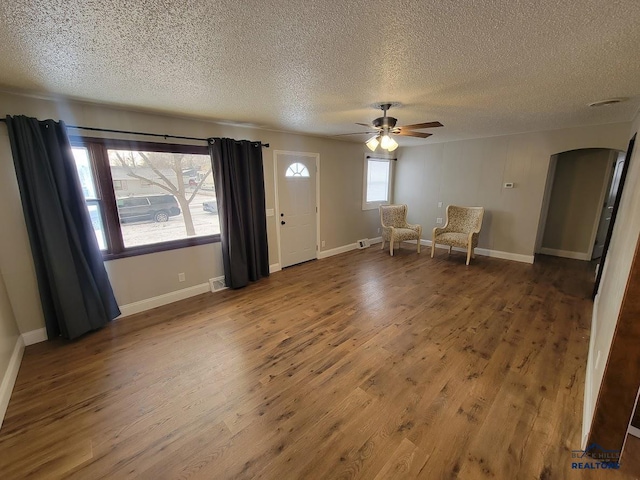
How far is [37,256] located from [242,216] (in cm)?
213

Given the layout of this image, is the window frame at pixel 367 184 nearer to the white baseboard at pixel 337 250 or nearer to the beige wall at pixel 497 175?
the beige wall at pixel 497 175

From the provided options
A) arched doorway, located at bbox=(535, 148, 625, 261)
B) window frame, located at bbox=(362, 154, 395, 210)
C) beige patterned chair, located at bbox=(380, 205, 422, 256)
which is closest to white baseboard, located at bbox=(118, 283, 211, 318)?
beige patterned chair, located at bbox=(380, 205, 422, 256)

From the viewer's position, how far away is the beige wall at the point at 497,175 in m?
4.25

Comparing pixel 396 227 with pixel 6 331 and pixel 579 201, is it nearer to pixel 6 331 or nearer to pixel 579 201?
pixel 579 201

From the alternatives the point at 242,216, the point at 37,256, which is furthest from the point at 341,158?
the point at 37,256

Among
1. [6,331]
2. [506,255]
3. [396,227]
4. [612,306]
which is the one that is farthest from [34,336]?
[506,255]

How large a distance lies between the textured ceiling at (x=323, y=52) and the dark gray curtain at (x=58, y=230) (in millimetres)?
458

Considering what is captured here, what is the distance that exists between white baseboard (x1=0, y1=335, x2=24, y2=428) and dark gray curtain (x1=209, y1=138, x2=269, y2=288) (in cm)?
205

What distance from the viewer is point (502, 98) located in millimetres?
2619

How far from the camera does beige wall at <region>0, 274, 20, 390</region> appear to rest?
209cm

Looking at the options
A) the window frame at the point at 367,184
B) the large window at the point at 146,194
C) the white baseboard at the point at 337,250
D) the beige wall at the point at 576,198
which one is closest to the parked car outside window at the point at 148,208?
the large window at the point at 146,194

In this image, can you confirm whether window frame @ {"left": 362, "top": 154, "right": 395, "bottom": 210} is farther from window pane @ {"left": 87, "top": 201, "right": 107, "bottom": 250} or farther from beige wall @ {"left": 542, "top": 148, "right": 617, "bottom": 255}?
window pane @ {"left": 87, "top": 201, "right": 107, "bottom": 250}

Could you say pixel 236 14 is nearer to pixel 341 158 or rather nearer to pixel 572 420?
pixel 572 420

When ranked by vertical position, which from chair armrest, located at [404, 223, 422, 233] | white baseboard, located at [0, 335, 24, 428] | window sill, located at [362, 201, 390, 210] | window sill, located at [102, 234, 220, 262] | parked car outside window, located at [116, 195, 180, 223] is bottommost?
white baseboard, located at [0, 335, 24, 428]
